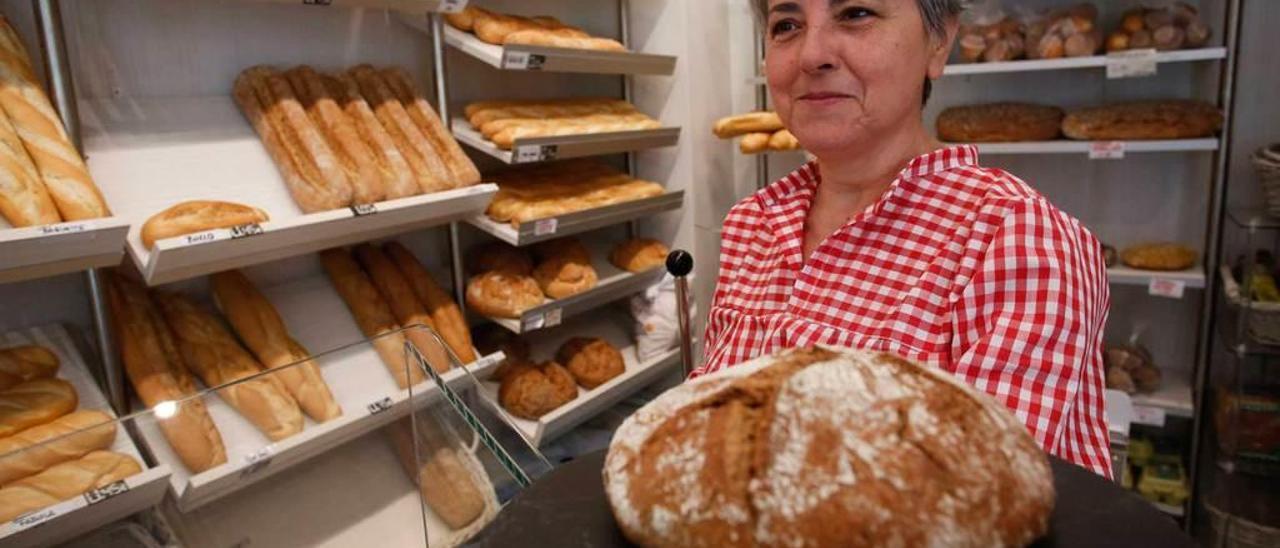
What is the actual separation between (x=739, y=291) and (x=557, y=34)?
1.43 metres

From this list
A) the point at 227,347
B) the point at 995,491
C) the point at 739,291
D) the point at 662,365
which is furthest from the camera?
the point at 662,365

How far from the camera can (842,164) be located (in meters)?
1.16

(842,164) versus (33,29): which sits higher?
(33,29)

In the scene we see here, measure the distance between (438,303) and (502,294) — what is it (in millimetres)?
184

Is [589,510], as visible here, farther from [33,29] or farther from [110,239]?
[33,29]

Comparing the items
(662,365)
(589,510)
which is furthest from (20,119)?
(662,365)

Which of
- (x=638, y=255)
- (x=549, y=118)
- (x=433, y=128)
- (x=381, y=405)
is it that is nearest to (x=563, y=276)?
(x=638, y=255)

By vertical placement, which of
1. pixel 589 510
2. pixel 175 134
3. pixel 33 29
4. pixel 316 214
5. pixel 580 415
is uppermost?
pixel 33 29

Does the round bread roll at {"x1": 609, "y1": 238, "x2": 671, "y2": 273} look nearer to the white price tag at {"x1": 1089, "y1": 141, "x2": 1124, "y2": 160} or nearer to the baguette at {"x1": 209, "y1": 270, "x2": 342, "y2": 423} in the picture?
the baguette at {"x1": 209, "y1": 270, "x2": 342, "y2": 423}

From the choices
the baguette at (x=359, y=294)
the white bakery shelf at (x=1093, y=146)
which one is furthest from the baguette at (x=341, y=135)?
the white bakery shelf at (x=1093, y=146)

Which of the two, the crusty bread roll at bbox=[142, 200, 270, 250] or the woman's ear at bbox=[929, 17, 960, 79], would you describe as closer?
the woman's ear at bbox=[929, 17, 960, 79]

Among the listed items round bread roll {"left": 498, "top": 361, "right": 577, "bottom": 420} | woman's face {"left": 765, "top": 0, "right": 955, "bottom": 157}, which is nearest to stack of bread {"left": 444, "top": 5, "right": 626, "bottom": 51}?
round bread roll {"left": 498, "top": 361, "right": 577, "bottom": 420}

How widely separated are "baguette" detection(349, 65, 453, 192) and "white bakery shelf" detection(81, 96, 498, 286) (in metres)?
0.06

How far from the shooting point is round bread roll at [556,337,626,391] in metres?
2.53
